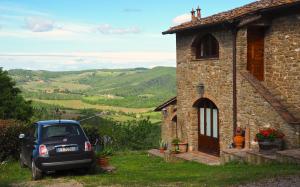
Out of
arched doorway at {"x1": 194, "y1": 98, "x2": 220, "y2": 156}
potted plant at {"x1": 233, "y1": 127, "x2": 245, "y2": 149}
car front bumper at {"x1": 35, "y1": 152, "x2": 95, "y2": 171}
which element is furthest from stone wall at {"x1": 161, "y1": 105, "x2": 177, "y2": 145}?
car front bumper at {"x1": 35, "y1": 152, "x2": 95, "y2": 171}

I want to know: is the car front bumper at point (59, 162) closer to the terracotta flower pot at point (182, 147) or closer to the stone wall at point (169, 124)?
the terracotta flower pot at point (182, 147)

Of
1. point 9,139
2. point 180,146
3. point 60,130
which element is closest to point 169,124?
point 180,146

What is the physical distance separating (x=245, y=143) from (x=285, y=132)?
2546 mm

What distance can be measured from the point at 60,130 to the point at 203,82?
28.9 ft

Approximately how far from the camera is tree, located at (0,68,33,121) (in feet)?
122

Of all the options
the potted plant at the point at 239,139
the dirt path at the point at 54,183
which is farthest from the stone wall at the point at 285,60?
the dirt path at the point at 54,183

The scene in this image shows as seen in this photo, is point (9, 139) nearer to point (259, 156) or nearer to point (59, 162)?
point (59, 162)

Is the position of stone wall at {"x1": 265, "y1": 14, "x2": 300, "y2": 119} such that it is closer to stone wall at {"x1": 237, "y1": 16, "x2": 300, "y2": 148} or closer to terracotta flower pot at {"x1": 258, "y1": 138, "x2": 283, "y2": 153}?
stone wall at {"x1": 237, "y1": 16, "x2": 300, "y2": 148}

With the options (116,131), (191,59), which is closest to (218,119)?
(191,59)

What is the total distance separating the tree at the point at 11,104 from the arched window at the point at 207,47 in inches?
886

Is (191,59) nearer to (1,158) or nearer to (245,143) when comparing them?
(245,143)

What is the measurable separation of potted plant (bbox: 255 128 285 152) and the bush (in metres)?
8.84

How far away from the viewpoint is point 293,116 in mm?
13641

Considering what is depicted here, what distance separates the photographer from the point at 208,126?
1917cm
